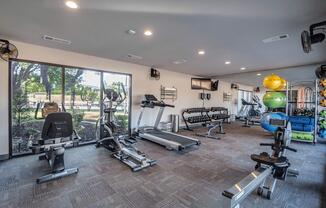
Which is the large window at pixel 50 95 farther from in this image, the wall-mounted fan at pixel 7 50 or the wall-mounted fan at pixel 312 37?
the wall-mounted fan at pixel 312 37

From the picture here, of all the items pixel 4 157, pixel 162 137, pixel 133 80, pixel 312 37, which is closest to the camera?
pixel 312 37

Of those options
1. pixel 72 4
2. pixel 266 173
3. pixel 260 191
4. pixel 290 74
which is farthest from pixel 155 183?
pixel 290 74

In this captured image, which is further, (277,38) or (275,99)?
(275,99)

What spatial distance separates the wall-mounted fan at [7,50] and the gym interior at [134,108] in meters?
0.02

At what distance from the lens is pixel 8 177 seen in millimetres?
2820

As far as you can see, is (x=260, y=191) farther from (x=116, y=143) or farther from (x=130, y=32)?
(x=130, y=32)

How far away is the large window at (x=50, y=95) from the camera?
12.7 feet

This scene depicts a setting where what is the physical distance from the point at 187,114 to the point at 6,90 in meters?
6.57

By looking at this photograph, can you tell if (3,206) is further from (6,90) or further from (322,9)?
(322,9)

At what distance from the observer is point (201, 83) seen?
27.5ft

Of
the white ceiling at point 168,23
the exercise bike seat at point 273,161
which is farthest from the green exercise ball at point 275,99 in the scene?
the exercise bike seat at point 273,161

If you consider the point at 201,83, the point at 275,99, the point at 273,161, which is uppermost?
the point at 201,83

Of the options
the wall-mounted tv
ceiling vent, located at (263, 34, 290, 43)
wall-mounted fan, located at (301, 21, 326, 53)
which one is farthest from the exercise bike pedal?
the wall-mounted tv

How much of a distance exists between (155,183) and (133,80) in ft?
13.1
